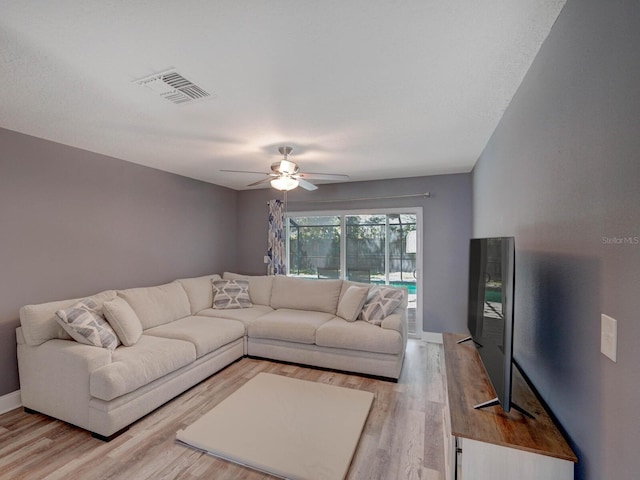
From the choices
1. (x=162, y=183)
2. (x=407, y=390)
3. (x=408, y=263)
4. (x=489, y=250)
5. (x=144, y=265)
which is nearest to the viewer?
(x=489, y=250)

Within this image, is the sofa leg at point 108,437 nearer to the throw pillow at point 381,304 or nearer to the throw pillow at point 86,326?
the throw pillow at point 86,326

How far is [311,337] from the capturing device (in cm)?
346

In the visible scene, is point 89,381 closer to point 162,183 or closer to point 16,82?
point 16,82

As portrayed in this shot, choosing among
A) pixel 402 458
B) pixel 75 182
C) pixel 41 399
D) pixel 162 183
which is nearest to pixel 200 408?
pixel 41 399

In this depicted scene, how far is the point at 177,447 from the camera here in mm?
2125

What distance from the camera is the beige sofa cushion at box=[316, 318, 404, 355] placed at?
317cm

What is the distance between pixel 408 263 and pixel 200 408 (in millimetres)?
3343

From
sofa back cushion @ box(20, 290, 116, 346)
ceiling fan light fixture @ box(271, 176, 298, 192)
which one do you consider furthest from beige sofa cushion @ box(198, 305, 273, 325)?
ceiling fan light fixture @ box(271, 176, 298, 192)

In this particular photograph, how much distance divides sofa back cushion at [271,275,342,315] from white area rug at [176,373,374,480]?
4.10 feet

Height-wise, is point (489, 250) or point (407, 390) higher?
point (489, 250)

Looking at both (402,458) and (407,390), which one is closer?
(402,458)

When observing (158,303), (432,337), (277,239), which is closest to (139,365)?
(158,303)

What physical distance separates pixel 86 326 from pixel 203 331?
1.06m

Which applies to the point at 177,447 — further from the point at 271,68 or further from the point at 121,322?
the point at 271,68
